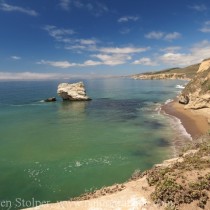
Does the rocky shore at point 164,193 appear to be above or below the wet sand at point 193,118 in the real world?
above

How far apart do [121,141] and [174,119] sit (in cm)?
1959

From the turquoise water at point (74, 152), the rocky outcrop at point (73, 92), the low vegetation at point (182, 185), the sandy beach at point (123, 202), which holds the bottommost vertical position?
the turquoise water at point (74, 152)

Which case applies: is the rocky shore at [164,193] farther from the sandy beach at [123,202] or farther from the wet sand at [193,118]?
the wet sand at [193,118]

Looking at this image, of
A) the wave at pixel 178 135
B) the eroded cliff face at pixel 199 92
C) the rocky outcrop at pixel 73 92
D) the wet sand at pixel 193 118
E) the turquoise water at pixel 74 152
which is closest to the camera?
the turquoise water at pixel 74 152

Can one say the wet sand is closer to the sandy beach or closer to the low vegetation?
the low vegetation

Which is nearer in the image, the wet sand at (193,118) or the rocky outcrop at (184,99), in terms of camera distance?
the wet sand at (193,118)

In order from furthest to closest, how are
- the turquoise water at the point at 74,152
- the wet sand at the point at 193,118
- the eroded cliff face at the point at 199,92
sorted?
the eroded cliff face at the point at 199,92
the wet sand at the point at 193,118
the turquoise water at the point at 74,152

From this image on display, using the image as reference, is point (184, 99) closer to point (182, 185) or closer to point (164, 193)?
point (182, 185)

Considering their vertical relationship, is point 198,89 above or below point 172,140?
above

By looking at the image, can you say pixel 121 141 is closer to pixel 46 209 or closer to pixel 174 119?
pixel 174 119

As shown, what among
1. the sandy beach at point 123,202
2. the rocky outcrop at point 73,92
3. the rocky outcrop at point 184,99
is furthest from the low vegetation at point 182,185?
the rocky outcrop at point 73,92

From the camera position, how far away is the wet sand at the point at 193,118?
144 ft

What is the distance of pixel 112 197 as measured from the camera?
16266 millimetres

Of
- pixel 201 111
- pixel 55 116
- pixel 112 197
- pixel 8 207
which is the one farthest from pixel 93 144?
pixel 201 111
